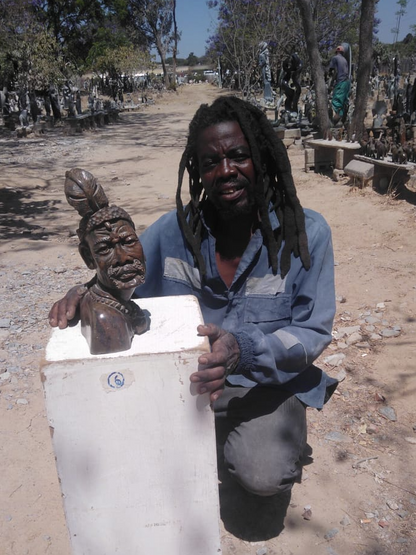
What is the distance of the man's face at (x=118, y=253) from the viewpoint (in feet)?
5.29

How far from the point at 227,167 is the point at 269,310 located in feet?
2.05

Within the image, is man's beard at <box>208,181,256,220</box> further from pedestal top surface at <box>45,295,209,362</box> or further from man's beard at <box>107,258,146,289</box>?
man's beard at <box>107,258,146,289</box>

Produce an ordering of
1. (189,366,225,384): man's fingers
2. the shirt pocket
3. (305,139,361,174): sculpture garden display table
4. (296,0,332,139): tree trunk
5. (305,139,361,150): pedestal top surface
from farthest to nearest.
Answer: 1. (296,0,332,139): tree trunk
2. (305,139,361,174): sculpture garden display table
3. (305,139,361,150): pedestal top surface
4. the shirt pocket
5. (189,366,225,384): man's fingers

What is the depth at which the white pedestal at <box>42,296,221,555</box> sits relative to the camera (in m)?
1.61

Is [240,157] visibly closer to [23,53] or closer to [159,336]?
[159,336]

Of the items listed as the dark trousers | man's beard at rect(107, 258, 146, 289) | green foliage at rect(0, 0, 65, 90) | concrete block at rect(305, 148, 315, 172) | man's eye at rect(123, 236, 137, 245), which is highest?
green foliage at rect(0, 0, 65, 90)

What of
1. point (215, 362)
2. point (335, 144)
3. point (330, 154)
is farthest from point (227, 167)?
point (330, 154)

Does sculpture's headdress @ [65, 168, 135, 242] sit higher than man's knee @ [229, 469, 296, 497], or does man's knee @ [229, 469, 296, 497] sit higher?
sculpture's headdress @ [65, 168, 135, 242]

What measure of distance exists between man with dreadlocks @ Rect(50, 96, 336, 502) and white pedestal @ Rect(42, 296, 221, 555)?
11.8 inches

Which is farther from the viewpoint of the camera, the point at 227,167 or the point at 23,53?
the point at 23,53

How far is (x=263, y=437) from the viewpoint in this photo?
2178mm

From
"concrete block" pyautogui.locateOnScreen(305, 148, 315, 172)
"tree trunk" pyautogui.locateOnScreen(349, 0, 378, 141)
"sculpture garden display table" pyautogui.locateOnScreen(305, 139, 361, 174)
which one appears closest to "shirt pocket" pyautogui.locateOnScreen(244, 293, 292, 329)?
"sculpture garden display table" pyautogui.locateOnScreen(305, 139, 361, 174)

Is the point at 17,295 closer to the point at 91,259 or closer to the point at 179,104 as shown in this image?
the point at 91,259

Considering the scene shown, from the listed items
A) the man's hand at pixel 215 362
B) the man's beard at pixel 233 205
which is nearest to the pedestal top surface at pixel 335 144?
the man's beard at pixel 233 205
